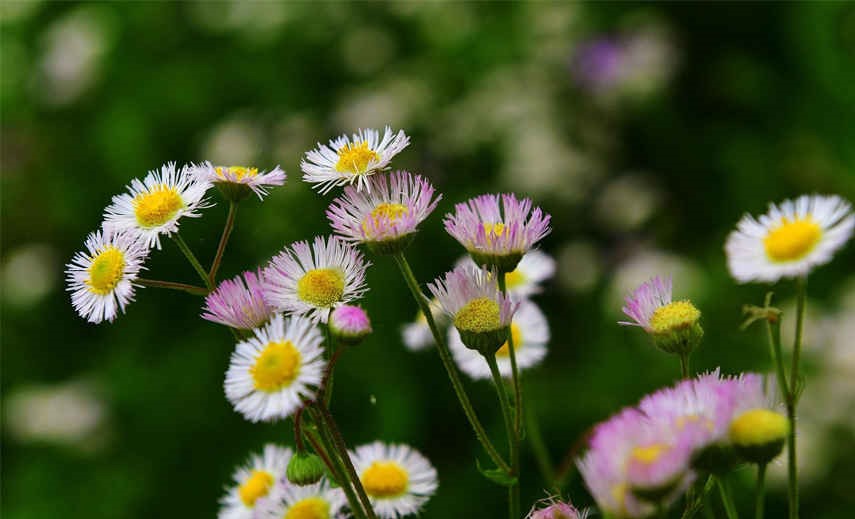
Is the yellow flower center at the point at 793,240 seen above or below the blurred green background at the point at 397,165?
below

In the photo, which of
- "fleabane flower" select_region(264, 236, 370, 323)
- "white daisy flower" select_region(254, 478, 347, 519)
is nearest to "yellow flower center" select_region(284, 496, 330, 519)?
"white daisy flower" select_region(254, 478, 347, 519)

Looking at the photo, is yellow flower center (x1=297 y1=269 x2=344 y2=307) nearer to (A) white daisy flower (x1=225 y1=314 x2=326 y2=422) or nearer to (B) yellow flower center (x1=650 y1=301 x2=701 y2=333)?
(A) white daisy flower (x1=225 y1=314 x2=326 y2=422)

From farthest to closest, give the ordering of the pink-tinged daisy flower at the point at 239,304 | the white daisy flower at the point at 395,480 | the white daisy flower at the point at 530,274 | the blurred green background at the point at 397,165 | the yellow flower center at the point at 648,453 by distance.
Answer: the blurred green background at the point at 397,165, the white daisy flower at the point at 530,274, the white daisy flower at the point at 395,480, the pink-tinged daisy flower at the point at 239,304, the yellow flower center at the point at 648,453

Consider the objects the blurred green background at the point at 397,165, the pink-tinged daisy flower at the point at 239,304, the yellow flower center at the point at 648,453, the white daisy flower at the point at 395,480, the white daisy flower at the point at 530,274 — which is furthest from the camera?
the blurred green background at the point at 397,165

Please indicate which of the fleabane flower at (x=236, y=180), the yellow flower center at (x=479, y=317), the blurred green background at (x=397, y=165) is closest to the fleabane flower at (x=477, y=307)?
the yellow flower center at (x=479, y=317)

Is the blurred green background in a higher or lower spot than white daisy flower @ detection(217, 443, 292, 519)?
higher

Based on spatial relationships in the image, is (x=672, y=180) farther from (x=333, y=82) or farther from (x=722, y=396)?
(x=722, y=396)

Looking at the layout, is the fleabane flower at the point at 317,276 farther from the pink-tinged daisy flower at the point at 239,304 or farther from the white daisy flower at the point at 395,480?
the white daisy flower at the point at 395,480

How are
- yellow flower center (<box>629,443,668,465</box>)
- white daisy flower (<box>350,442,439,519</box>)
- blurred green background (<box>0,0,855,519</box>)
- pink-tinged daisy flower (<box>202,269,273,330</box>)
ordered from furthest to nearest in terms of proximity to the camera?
1. blurred green background (<box>0,0,855,519</box>)
2. white daisy flower (<box>350,442,439,519</box>)
3. pink-tinged daisy flower (<box>202,269,273,330</box>)
4. yellow flower center (<box>629,443,668,465</box>)
